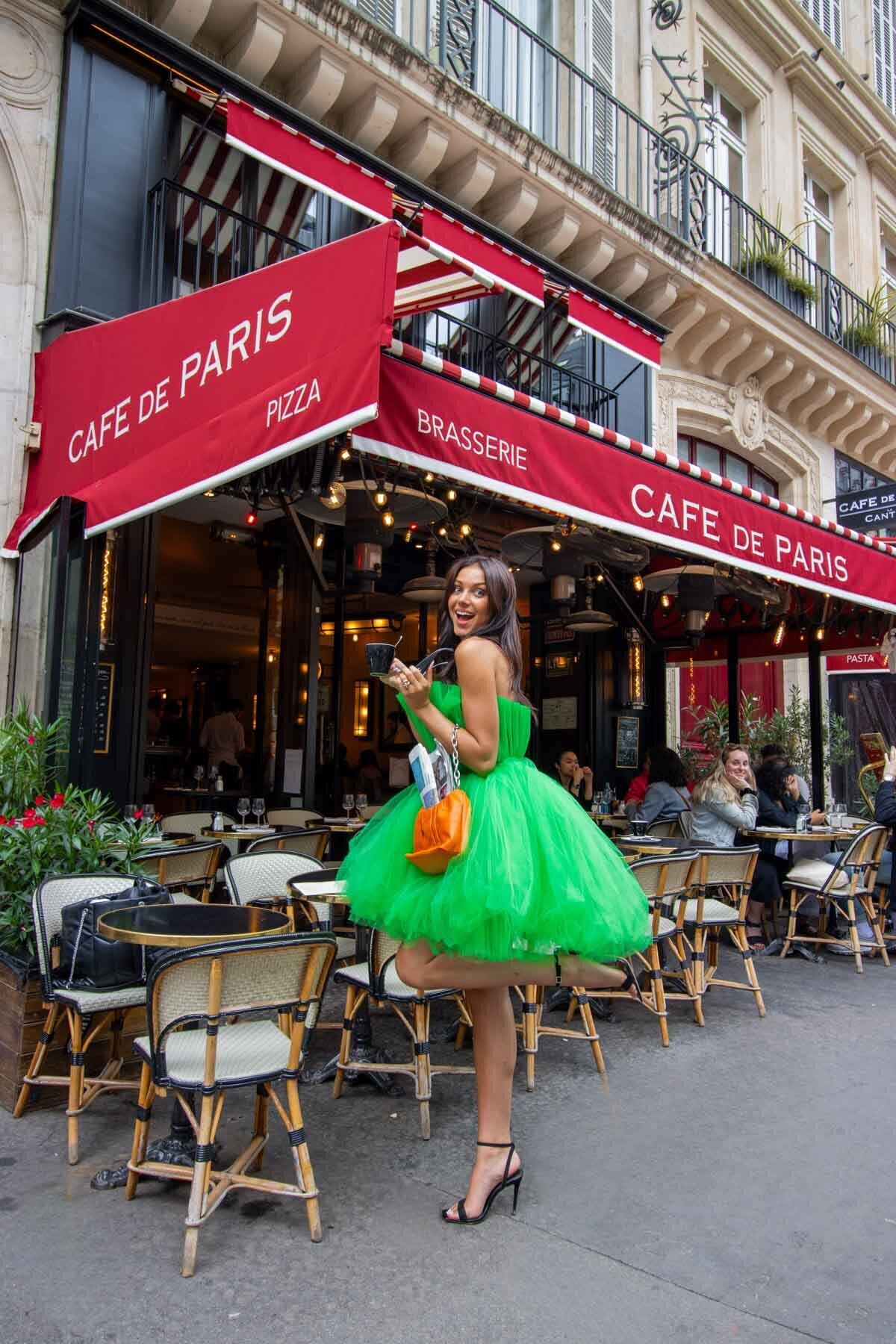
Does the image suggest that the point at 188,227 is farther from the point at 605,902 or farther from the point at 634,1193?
the point at 634,1193

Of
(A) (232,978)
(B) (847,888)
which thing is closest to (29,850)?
(A) (232,978)

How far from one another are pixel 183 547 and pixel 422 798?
31.7 ft

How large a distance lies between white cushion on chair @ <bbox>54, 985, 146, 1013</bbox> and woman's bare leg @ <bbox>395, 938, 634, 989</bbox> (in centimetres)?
123

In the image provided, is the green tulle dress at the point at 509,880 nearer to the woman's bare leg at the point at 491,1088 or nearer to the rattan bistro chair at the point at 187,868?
the woman's bare leg at the point at 491,1088

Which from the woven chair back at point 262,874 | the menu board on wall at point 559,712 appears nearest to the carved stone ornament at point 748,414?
the menu board on wall at point 559,712

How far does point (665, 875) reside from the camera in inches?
207

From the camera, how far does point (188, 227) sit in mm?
7531

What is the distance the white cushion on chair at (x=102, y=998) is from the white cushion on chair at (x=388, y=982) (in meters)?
0.84

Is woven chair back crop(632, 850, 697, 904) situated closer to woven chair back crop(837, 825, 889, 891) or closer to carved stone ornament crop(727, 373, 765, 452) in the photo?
woven chair back crop(837, 825, 889, 891)

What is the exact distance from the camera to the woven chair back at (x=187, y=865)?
5195 millimetres

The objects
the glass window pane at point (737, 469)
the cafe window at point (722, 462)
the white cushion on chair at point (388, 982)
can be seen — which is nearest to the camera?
the white cushion on chair at point (388, 982)

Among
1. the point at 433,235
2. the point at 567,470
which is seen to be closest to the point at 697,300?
the point at 433,235

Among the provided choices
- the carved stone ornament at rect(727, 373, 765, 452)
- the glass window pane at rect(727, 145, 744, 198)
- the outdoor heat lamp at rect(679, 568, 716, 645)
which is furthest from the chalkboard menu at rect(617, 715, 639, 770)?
the glass window pane at rect(727, 145, 744, 198)

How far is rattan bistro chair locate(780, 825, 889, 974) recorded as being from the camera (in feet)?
23.5
